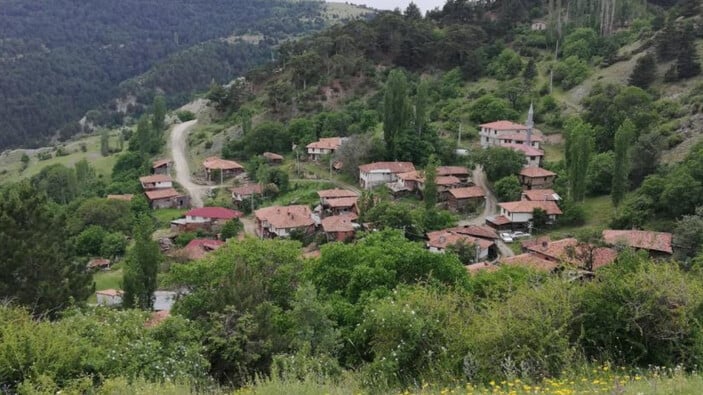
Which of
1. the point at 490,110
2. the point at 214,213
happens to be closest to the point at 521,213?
the point at 490,110

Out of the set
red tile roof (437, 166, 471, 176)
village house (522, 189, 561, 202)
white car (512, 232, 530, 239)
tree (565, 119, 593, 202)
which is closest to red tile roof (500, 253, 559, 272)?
white car (512, 232, 530, 239)

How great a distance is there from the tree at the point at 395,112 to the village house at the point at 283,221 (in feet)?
32.0

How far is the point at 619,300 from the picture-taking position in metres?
9.77

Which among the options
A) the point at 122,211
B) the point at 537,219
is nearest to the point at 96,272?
the point at 122,211

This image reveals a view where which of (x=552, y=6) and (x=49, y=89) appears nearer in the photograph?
(x=552, y=6)

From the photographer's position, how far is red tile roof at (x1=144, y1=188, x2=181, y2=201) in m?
44.4

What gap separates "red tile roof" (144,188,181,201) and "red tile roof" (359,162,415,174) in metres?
15.3

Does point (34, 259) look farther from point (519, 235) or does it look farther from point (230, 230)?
point (519, 235)

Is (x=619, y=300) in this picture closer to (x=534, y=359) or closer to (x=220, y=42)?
(x=534, y=359)

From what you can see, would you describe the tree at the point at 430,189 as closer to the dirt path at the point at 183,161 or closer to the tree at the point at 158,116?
the dirt path at the point at 183,161

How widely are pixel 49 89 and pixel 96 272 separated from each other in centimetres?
12159

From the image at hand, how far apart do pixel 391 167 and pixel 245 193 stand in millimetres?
10926

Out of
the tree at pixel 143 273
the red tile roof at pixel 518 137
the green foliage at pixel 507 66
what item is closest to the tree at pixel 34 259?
the tree at pixel 143 273

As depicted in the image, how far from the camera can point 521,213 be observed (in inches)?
1312
